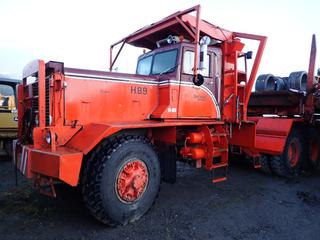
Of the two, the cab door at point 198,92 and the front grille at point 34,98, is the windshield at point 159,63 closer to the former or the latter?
the cab door at point 198,92

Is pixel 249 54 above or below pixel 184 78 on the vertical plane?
above

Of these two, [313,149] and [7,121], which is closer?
[313,149]

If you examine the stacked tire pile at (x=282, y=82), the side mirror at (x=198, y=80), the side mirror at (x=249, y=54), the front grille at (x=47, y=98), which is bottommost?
the front grille at (x=47, y=98)

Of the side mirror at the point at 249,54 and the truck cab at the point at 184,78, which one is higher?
the side mirror at the point at 249,54

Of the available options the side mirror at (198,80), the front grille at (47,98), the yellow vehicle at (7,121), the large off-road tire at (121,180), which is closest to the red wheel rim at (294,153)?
the side mirror at (198,80)

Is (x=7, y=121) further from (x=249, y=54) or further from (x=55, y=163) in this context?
(x=249, y=54)

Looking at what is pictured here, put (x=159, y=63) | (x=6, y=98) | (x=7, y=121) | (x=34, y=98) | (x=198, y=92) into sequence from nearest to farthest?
(x=34, y=98)
(x=198, y=92)
(x=159, y=63)
(x=7, y=121)
(x=6, y=98)

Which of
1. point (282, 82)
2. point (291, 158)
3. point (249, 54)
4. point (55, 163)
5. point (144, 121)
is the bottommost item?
point (291, 158)

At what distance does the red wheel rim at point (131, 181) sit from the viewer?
152 inches

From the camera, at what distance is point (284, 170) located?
21.6 feet

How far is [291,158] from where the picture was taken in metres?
7.04

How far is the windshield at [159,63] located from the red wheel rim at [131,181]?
1.85 meters

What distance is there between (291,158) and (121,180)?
492 cm

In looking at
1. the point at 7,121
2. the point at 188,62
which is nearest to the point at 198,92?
the point at 188,62
